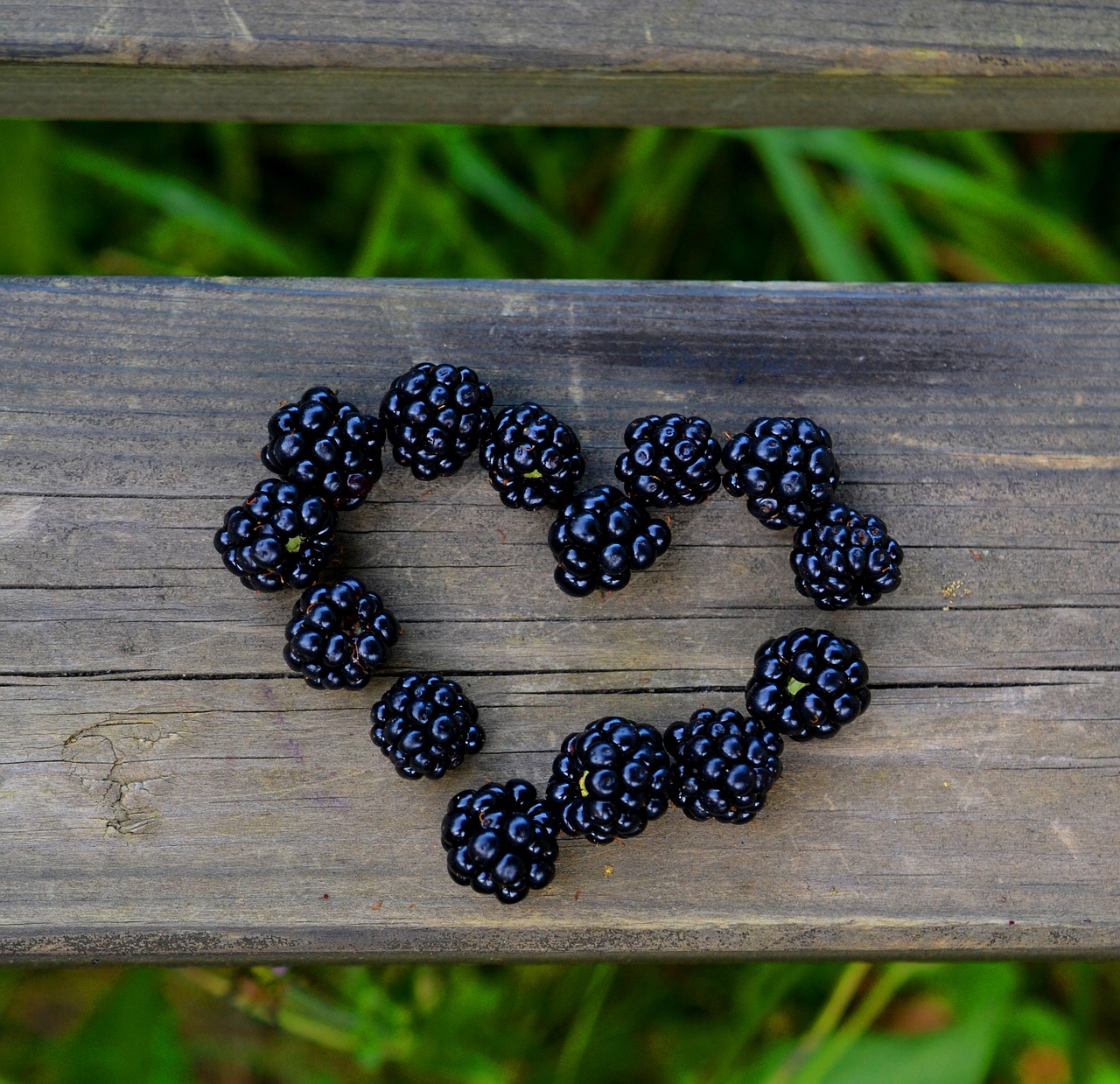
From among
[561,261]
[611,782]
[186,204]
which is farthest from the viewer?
[561,261]

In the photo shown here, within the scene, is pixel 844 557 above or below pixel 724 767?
above

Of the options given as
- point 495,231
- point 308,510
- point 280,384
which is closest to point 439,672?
point 308,510

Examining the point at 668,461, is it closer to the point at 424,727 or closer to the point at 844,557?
the point at 844,557

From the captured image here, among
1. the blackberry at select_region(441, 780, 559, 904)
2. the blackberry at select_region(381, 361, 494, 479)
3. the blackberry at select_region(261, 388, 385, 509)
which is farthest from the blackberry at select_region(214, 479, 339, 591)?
the blackberry at select_region(441, 780, 559, 904)

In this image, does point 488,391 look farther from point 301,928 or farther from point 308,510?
point 301,928

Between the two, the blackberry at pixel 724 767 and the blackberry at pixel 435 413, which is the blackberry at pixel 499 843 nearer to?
the blackberry at pixel 724 767

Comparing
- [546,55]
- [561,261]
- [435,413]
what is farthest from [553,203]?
[435,413]
